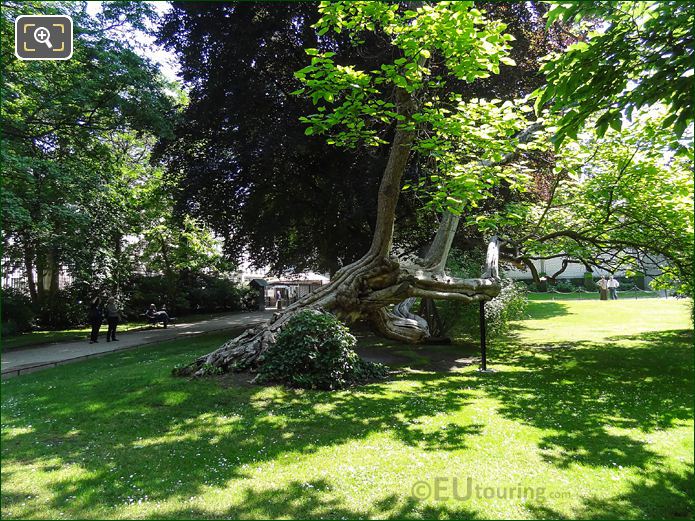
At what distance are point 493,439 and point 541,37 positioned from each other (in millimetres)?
13734

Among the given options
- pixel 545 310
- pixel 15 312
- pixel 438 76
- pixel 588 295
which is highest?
pixel 438 76

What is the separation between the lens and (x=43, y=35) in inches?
155

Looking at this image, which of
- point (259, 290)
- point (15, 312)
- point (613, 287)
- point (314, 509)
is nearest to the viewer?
point (314, 509)

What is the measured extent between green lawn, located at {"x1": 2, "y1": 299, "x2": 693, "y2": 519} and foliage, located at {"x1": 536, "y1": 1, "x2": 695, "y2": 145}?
3.60 m

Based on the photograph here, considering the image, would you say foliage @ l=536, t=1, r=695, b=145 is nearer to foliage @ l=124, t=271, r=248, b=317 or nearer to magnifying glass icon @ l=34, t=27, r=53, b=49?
magnifying glass icon @ l=34, t=27, r=53, b=49

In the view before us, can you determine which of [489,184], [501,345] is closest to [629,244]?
[501,345]

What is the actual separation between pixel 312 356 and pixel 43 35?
6.21 metres

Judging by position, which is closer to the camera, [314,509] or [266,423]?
[314,509]

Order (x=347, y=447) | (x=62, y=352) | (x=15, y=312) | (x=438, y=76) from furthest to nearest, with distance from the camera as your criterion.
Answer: (x=15, y=312), (x=62, y=352), (x=438, y=76), (x=347, y=447)

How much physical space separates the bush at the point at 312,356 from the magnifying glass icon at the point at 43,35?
6037 millimetres

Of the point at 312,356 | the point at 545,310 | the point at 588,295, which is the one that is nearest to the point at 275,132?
the point at 312,356

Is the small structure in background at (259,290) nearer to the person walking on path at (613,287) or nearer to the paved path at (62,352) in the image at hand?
the paved path at (62,352)

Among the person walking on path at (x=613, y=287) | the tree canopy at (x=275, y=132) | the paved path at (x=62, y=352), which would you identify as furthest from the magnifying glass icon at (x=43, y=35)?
the person walking on path at (x=613, y=287)

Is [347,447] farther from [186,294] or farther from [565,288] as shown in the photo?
[565,288]
